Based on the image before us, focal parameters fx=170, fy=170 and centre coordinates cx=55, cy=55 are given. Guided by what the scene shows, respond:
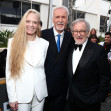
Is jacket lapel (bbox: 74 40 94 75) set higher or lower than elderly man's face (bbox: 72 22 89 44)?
lower

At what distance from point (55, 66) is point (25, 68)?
1.59 ft

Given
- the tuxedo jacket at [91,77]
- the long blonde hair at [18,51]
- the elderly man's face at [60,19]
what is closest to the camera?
the long blonde hair at [18,51]

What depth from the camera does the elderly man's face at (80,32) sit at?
7.00ft

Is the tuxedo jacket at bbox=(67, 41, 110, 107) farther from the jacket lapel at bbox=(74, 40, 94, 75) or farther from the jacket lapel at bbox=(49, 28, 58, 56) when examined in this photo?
the jacket lapel at bbox=(49, 28, 58, 56)

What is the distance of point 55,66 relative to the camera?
234 cm

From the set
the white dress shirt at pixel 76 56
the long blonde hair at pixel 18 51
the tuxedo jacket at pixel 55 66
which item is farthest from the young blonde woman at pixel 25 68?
the white dress shirt at pixel 76 56

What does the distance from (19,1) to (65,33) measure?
939 centimetres

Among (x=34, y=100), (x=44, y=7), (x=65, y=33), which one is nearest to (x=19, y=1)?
(x=44, y=7)

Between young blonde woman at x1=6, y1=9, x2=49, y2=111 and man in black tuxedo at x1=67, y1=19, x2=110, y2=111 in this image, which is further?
man in black tuxedo at x1=67, y1=19, x2=110, y2=111

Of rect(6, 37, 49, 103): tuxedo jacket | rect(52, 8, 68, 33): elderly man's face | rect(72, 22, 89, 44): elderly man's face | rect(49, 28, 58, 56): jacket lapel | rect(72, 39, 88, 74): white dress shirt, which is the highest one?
rect(52, 8, 68, 33): elderly man's face

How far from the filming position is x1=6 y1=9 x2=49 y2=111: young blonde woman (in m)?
1.98

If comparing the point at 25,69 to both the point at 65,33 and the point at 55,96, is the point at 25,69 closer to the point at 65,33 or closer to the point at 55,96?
the point at 55,96

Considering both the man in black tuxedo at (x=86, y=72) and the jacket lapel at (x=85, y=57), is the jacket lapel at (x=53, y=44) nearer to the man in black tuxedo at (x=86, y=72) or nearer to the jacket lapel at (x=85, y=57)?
the man in black tuxedo at (x=86, y=72)

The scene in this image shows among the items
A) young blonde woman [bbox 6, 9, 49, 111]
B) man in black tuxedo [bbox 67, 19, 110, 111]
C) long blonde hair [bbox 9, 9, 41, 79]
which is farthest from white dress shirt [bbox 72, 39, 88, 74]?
long blonde hair [bbox 9, 9, 41, 79]
